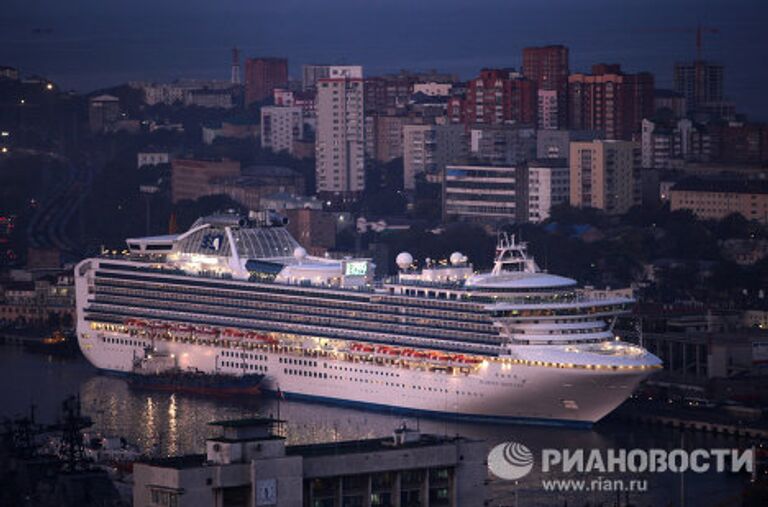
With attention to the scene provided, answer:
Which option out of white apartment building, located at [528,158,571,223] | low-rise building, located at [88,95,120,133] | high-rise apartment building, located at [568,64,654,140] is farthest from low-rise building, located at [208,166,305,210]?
low-rise building, located at [88,95,120,133]

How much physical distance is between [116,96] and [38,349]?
110 ft

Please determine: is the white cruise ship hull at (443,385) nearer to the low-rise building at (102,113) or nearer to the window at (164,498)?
the window at (164,498)

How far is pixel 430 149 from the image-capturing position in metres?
60.2

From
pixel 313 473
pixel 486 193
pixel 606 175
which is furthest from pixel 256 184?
pixel 313 473

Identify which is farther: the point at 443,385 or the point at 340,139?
the point at 340,139

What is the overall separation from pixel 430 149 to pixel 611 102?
145 inches

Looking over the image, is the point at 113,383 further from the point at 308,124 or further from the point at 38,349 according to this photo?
the point at 308,124

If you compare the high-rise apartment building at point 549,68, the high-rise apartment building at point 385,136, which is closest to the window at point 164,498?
the high-rise apartment building at point 549,68

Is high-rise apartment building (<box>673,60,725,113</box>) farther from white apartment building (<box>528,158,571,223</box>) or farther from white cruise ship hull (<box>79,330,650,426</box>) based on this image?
white cruise ship hull (<box>79,330,650,426</box>)

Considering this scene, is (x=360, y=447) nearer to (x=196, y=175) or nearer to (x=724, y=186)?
(x=724, y=186)

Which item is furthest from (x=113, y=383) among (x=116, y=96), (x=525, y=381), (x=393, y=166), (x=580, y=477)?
(x=116, y=96)

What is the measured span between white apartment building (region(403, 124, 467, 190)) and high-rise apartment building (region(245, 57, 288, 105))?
17.2 m

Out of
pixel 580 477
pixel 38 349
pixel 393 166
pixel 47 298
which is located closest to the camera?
pixel 580 477

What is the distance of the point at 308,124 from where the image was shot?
67.5 metres
